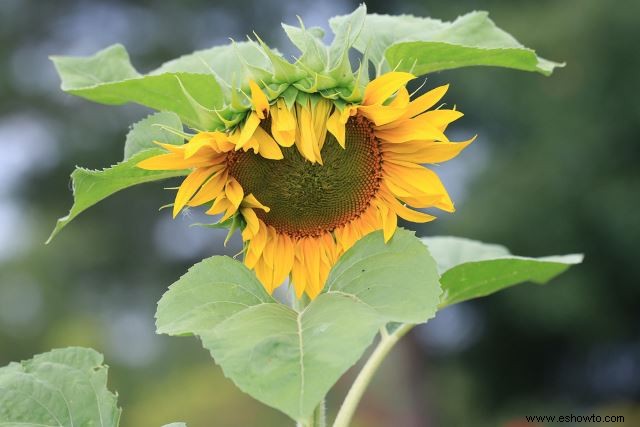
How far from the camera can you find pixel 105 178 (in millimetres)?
917

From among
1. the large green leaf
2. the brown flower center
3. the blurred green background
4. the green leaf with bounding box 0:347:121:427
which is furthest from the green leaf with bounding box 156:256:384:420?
the blurred green background

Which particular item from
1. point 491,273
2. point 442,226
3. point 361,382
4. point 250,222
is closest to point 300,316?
point 250,222

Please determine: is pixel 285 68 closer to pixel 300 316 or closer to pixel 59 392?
pixel 300 316

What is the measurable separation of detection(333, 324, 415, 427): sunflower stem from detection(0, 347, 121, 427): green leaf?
0.74 ft

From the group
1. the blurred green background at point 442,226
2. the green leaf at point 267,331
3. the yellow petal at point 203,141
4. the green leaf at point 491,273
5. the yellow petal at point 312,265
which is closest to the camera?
the green leaf at point 267,331

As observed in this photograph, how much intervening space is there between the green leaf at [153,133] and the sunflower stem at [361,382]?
0.31 m

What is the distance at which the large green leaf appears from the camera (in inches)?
28.0

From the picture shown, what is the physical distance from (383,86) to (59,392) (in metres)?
0.46

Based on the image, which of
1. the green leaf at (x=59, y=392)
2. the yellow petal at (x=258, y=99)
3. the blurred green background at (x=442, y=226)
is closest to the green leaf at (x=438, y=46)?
the yellow petal at (x=258, y=99)

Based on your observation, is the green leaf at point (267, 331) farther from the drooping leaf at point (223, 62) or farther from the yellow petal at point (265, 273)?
the drooping leaf at point (223, 62)

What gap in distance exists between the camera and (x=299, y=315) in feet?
2.72

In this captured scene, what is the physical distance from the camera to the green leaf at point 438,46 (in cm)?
96

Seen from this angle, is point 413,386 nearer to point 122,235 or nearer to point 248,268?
point 122,235

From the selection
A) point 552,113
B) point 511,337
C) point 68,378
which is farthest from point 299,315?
point 511,337
